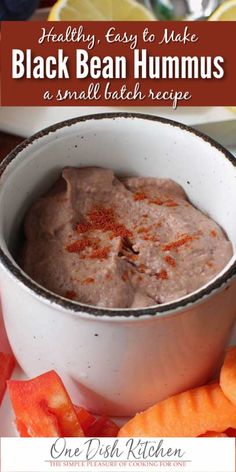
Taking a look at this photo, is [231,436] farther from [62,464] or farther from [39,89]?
[39,89]

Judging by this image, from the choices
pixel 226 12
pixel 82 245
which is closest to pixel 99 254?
pixel 82 245

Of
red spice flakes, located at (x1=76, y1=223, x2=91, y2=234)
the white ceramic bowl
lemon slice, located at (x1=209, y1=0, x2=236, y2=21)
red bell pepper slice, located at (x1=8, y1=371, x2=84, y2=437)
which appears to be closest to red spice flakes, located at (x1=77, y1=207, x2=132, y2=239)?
red spice flakes, located at (x1=76, y1=223, x2=91, y2=234)

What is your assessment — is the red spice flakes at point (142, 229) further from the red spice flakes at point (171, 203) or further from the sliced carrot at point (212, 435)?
the sliced carrot at point (212, 435)

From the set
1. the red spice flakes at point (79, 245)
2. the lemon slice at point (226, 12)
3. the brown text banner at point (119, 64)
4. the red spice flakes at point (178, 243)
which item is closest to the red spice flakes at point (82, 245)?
the red spice flakes at point (79, 245)

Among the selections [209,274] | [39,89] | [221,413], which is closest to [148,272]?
[209,274]

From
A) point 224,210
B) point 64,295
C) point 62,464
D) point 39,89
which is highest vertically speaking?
point 39,89

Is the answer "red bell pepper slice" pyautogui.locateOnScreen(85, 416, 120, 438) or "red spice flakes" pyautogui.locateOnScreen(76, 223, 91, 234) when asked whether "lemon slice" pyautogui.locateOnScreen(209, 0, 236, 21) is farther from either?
"red bell pepper slice" pyautogui.locateOnScreen(85, 416, 120, 438)
